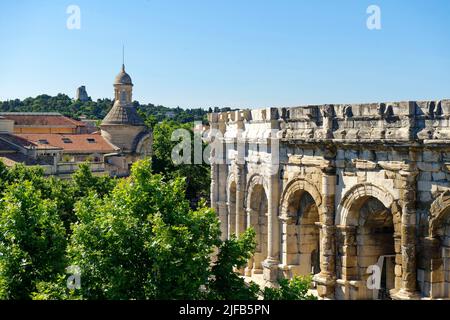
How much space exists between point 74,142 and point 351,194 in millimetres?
51160

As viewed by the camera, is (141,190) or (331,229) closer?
(141,190)

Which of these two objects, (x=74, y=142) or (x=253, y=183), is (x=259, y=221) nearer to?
(x=253, y=183)

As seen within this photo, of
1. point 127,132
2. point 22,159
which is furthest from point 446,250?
point 127,132

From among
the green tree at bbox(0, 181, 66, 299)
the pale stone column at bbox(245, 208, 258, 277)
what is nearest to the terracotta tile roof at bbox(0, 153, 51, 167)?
the pale stone column at bbox(245, 208, 258, 277)

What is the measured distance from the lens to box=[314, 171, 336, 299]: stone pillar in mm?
21578

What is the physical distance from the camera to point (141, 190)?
16.9 metres

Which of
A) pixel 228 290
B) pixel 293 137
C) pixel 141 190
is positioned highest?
pixel 293 137

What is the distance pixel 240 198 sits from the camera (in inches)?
1149

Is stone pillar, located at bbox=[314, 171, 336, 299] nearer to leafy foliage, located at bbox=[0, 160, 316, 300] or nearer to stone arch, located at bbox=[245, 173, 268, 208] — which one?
leafy foliage, located at bbox=[0, 160, 316, 300]

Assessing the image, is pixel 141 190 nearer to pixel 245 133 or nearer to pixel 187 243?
pixel 187 243

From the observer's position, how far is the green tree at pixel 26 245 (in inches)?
680
